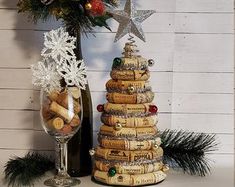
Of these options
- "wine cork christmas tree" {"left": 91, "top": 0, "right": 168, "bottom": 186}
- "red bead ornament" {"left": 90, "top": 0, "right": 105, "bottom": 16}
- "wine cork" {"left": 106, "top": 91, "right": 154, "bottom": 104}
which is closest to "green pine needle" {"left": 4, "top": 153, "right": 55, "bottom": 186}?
"wine cork christmas tree" {"left": 91, "top": 0, "right": 168, "bottom": 186}

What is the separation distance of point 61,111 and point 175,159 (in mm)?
336

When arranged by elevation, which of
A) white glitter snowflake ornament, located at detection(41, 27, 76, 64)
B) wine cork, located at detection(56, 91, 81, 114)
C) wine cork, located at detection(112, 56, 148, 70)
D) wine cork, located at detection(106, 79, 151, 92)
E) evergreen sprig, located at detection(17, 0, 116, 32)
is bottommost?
wine cork, located at detection(56, 91, 81, 114)

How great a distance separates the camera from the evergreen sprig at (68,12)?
0.95 m

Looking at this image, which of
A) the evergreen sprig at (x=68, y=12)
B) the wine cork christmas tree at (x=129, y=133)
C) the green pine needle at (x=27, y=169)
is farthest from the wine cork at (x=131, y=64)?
the green pine needle at (x=27, y=169)

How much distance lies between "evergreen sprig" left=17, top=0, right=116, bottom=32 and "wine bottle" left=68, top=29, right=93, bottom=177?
0.04 meters

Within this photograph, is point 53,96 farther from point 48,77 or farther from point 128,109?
point 128,109

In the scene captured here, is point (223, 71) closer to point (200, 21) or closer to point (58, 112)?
point (200, 21)

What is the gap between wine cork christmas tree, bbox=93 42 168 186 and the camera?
0.93 m

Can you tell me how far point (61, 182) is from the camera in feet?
3.11

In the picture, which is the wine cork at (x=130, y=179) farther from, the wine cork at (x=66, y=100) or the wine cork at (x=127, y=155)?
the wine cork at (x=66, y=100)

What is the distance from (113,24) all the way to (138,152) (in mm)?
Answer: 377

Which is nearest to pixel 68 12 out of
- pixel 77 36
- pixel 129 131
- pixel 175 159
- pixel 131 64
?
pixel 77 36

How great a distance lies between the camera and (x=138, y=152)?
0.94m

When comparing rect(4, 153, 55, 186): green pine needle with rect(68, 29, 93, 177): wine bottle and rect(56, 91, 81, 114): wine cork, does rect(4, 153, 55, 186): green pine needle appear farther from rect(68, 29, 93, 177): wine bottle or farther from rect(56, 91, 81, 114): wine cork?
rect(56, 91, 81, 114): wine cork
